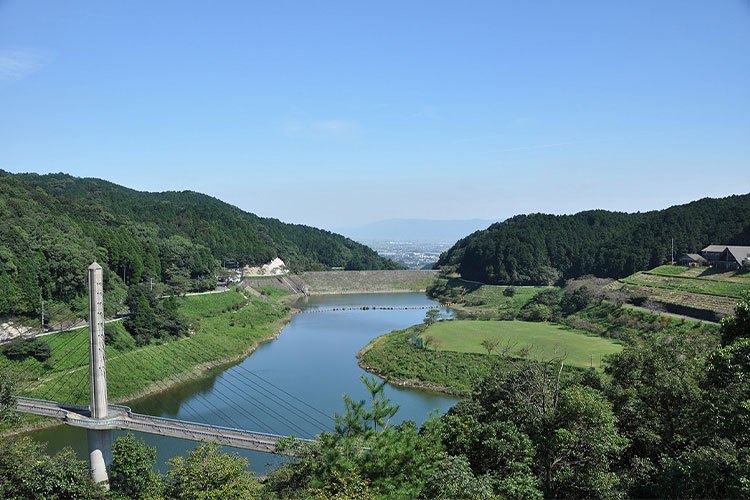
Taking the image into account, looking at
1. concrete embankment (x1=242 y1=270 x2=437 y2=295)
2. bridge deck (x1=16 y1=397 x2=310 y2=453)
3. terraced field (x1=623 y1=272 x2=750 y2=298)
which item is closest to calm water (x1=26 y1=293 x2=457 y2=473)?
bridge deck (x1=16 y1=397 x2=310 y2=453)

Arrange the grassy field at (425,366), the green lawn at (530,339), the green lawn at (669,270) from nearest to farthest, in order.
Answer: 1. the grassy field at (425,366)
2. the green lawn at (530,339)
3. the green lawn at (669,270)

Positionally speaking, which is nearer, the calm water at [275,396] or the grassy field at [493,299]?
the calm water at [275,396]

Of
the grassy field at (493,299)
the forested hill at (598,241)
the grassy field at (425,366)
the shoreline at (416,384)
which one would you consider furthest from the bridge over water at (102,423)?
the forested hill at (598,241)

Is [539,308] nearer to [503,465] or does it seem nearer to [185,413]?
[185,413]

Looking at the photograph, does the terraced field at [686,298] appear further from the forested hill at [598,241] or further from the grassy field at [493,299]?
the forested hill at [598,241]

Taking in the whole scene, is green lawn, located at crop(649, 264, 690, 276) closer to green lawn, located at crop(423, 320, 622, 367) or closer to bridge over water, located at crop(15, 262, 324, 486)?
green lawn, located at crop(423, 320, 622, 367)

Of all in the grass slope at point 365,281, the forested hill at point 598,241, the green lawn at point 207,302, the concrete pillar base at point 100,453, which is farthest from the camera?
the grass slope at point 365,281
